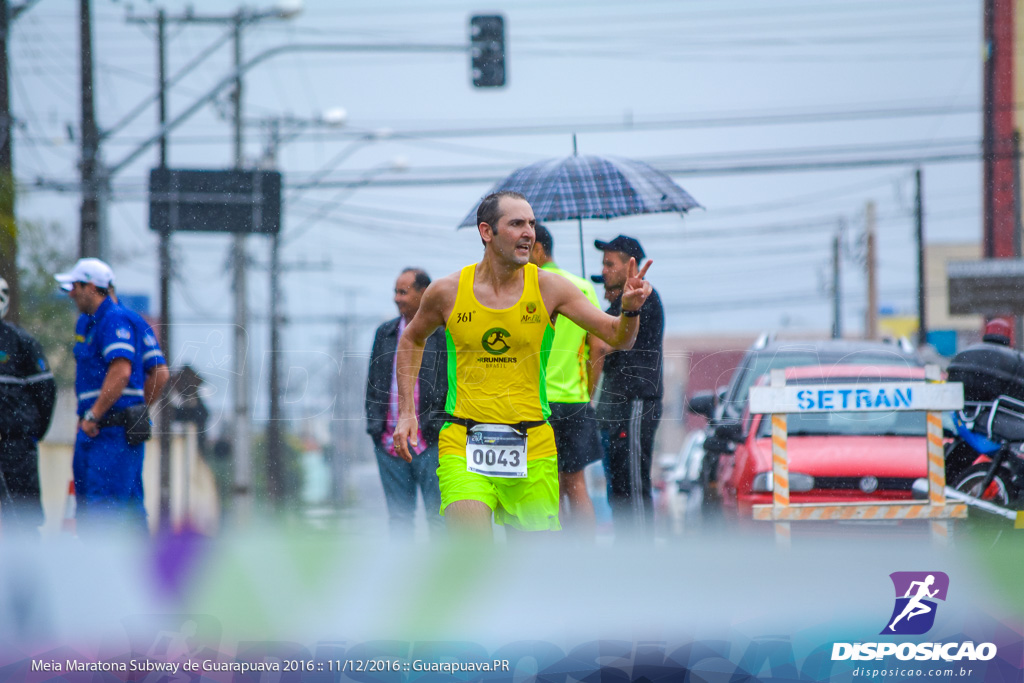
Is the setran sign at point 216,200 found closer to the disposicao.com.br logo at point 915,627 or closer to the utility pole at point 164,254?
the utility pole at point 164,254

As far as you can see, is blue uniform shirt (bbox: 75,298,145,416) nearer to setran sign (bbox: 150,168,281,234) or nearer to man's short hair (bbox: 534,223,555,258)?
setran sign (bbox: 150,168,281,234)

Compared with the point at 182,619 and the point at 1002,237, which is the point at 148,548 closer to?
the point at 182,619

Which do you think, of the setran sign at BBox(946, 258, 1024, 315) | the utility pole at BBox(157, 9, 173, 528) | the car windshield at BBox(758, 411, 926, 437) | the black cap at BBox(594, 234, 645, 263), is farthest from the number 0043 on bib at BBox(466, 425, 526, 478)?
the setran sign at BBox(946, 258, 1024, 315)

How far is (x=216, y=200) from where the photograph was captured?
19.3 feet

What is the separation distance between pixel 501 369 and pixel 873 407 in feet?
6.35

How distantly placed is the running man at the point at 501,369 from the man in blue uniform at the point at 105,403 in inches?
77.8

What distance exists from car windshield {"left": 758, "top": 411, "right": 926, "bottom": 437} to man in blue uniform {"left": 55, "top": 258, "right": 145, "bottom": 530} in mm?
3170

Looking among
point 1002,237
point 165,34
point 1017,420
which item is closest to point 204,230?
point 165,34

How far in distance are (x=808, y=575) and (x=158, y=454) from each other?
20.3ft

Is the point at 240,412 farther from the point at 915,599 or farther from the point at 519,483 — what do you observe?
the point at 915,599

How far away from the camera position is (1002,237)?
7.93m

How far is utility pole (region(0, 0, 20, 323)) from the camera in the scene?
21.8ft

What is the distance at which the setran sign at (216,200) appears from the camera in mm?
5723

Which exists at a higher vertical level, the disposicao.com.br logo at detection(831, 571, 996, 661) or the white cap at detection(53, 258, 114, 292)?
the white cap at detection(53, 258, 114, 292)
